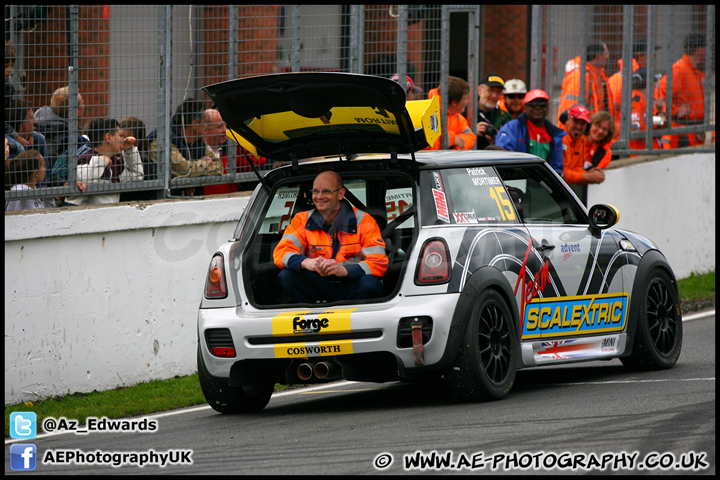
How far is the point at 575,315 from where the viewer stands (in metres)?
8.69

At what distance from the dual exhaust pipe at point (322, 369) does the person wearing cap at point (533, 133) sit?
5.51 metres

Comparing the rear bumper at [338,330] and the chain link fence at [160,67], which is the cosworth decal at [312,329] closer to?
the rear bumper at [338,330]

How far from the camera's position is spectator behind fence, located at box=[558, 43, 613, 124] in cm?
1563

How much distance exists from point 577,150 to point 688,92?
4.69 metres

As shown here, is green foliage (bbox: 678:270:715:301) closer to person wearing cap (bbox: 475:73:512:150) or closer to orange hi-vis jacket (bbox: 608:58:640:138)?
orange hi-vis jacket (bbox: 608:58:640:138)

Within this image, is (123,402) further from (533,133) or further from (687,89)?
(687,89)

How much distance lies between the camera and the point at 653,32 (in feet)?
54.7

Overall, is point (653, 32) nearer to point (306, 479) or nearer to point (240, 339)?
point (240, 339)

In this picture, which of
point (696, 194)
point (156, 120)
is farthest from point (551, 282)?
point (696, 194)

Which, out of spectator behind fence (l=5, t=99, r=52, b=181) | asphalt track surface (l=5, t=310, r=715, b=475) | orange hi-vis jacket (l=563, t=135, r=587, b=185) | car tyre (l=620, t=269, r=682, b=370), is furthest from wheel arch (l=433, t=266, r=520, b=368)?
orange hi-vis jacket (l=563, t=135, r=587, b=185)

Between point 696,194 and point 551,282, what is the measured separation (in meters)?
9.08

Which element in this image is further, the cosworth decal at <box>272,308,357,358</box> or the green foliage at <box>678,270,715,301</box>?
the green foliage at <box>678,270,715,301</box>

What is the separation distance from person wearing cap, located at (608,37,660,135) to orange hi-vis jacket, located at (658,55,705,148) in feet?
2.12

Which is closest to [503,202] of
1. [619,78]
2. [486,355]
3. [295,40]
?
[486,355]
